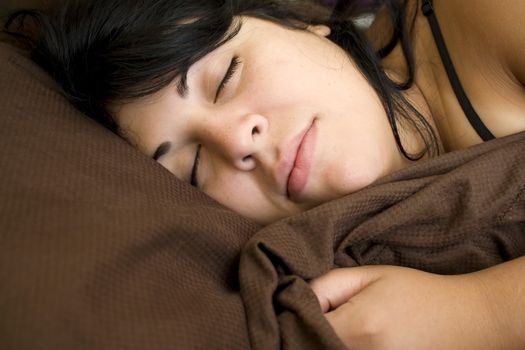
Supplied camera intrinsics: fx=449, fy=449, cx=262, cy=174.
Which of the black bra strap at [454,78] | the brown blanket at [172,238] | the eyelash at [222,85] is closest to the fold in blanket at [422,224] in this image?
the brown blanket at [172,238]

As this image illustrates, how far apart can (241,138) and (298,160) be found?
94 mm

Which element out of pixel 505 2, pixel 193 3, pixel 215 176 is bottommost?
pixel 215 176

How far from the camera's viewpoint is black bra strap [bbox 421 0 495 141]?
32.3 inches

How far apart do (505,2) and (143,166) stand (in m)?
0.64

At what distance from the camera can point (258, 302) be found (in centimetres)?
52

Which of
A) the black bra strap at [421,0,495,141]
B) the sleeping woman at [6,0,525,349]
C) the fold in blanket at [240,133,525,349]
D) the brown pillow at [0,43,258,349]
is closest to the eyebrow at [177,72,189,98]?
the sleeping woman at [6,0,525,349]

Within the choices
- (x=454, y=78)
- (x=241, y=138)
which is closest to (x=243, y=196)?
(x=241, y=138)

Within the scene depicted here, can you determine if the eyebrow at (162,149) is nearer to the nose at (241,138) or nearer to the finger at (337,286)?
the nose at (241,138)

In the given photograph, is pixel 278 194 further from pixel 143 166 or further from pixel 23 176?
pixel 23 176

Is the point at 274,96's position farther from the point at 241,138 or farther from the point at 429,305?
the point at 429,305

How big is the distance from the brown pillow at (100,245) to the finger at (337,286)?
0.37 ft

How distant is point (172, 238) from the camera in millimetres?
529

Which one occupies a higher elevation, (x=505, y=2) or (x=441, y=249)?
(x=505, y=2)

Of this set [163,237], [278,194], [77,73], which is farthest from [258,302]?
[77,73]
